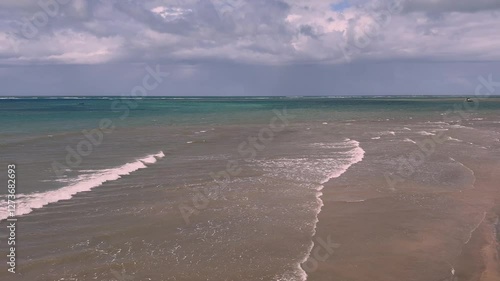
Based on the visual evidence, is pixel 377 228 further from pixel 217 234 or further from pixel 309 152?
pixel 309 152

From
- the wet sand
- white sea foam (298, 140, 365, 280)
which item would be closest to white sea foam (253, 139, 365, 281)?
white sea foam (298, 140, 365, 280)

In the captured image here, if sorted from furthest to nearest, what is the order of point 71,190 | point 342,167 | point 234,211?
point 342,167 → point 71,190 → point 234,211

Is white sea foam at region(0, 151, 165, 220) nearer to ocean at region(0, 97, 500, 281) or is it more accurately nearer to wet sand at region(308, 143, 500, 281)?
ocean at region(0, 97, 500, 281)

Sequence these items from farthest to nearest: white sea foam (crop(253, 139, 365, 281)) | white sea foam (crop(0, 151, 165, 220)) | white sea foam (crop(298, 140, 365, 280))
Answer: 1. white sea foam (crop(253, 139, 365, 281))
2. white sea foam (crop(0, 151, 165, 220))
3. white sea foam (crop(298, 140, 365, 280))

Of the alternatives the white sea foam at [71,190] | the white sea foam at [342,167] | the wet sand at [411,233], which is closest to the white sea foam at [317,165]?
the white sea foam at [342,167]

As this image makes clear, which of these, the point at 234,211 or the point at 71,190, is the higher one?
the point at 71,190

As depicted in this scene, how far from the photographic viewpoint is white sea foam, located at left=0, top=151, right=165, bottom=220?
1499cm

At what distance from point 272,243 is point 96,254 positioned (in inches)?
177

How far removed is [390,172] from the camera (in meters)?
21.1

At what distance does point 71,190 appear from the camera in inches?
683

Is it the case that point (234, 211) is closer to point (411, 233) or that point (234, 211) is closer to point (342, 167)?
point (411, 233)

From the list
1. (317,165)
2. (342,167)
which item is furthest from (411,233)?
(317,165)

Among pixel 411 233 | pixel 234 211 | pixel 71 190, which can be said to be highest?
pixel 71 190

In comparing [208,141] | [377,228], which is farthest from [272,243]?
[208,141]
